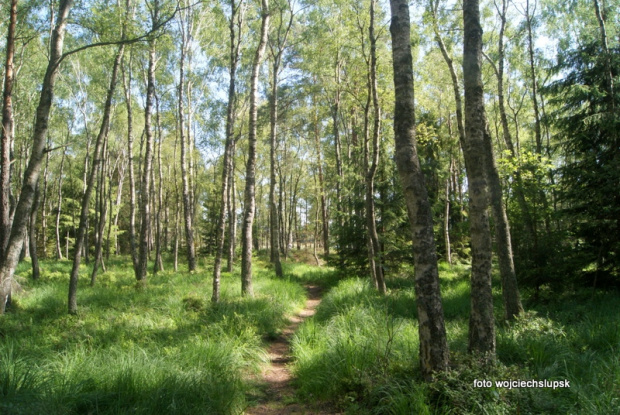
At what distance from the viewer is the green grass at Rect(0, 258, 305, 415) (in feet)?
10.9

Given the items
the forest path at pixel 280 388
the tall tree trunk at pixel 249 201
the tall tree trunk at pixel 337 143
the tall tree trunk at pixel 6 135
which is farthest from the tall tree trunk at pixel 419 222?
the tall tree trunk at pixel 6 135

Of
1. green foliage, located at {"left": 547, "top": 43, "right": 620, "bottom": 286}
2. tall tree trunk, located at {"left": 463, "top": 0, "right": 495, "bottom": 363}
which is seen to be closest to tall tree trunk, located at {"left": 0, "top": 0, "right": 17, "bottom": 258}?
tall tree trunk, located at {"left": 463, "top": 0, "right": 495, "bottom": 363}

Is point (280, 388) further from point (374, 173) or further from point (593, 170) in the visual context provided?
point (593, 170)

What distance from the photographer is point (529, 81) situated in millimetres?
19156

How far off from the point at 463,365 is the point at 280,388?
2.71 meters

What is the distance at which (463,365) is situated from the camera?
3.69 m

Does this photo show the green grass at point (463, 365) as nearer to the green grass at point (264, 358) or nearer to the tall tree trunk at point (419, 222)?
the green grass at point (264, 358)

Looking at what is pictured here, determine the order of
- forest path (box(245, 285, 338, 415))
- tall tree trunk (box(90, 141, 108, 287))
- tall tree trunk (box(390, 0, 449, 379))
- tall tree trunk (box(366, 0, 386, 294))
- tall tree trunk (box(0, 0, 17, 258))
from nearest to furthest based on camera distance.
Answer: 1. tall tree trunk (box(390, 0, 449, 379))
2. forest path (box(245, 285, 338, 415))
3. tall tree trunk (box(0, 0, 17, 258))
4. tall tree trunk (box(366, 0, 386, 294))
5. tall tree trunk (box(90, 141, 108, 287))

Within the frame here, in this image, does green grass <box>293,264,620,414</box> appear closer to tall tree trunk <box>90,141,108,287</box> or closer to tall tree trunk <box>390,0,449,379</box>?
tall tree trunk <box>390,0,449,379</box>

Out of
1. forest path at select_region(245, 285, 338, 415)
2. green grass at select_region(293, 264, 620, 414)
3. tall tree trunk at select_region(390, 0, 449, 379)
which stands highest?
tall tree trunk at select_region(390, 0, 449, 379)

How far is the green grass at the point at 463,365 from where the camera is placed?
3225 mm

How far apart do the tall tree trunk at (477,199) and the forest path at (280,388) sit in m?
2.15

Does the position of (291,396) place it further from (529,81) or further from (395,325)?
(529,81)

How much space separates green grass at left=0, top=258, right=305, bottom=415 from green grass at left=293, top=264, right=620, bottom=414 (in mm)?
1207
